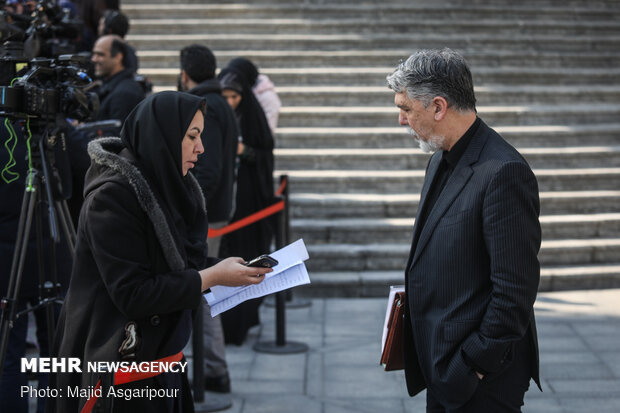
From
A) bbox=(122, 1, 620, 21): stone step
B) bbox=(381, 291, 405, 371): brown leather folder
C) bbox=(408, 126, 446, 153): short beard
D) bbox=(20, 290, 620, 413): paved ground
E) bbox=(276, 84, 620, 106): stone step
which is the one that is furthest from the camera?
bbox=(122, 1, 620, 21): stone step

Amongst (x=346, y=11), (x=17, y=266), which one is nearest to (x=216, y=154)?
(x=17, y=266)

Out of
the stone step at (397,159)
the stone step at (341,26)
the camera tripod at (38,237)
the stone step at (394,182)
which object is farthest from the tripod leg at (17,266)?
the stone step at (341,26)

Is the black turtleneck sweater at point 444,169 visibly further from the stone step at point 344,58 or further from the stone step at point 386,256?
the stone step at point 344,58

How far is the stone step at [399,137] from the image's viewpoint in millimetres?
9383

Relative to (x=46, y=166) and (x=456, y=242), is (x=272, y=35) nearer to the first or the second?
(x=46, y=166)

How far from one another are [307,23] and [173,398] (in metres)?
8.68

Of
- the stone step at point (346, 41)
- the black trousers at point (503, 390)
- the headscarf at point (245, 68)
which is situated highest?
the headscarf at point (245, 68)

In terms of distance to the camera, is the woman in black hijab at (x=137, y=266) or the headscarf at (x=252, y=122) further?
the headscarf at (x=252, y=122)

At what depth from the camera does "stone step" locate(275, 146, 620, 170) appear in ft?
30.0

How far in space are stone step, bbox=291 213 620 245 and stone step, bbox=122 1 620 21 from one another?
3.99 m

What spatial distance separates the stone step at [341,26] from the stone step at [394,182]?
292cm

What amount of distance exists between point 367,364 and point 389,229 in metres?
2.67

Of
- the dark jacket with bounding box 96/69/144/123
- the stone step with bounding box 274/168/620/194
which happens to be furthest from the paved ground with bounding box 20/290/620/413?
the dark jacket with bounding box 96/69/144/123

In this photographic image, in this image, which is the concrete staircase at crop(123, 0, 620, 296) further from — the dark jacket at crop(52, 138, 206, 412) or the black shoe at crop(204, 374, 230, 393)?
the dark jacket at crop(52, 138, 206, 412)
